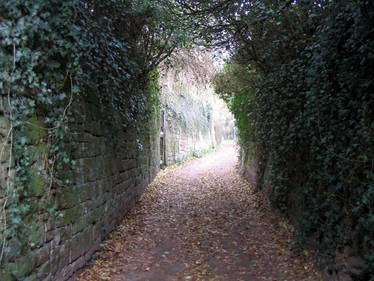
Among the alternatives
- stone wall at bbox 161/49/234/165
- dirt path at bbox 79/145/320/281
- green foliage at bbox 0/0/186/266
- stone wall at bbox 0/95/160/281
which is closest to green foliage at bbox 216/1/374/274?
dirt path at bbox 79/145/320/281

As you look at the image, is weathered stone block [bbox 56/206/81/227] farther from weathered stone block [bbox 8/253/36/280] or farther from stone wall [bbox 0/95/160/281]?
weathered stone block [bbox 8/253/36/280]

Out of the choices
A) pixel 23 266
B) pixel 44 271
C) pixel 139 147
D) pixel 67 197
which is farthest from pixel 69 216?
pixel 139 147

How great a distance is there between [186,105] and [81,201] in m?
15.1

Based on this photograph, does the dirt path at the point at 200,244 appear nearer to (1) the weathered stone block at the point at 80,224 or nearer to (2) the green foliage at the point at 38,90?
(1) the weathered stone block at the point at 80,224

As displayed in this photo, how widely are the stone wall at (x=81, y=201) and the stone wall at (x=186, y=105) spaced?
4142 mm

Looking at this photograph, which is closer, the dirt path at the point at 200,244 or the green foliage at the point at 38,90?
the green foliage at the point at 38,90

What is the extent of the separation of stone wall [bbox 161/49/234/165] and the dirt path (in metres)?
4.19

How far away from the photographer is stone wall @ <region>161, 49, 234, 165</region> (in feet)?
32.5

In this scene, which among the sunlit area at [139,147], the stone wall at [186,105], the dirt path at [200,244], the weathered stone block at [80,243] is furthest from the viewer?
the stone wall at [186,105]

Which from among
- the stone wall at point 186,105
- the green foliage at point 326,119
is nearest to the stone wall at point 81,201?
the green foliage at point 326,119

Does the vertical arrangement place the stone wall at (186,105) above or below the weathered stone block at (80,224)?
above

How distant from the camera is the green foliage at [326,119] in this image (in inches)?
100

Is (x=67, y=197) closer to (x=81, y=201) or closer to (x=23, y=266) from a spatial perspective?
(x=81, y=201)

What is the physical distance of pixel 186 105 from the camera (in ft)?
60.4
